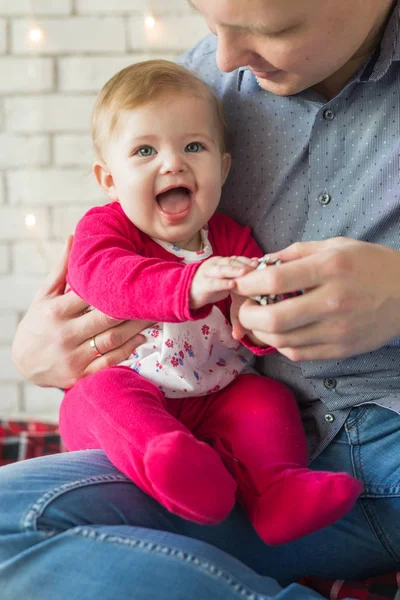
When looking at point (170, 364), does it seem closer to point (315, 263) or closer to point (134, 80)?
point (315, 263)

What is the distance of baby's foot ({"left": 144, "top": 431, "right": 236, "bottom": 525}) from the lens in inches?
37.3

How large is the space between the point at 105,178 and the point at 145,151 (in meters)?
0.13

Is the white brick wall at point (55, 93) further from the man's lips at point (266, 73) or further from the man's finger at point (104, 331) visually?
the man's lips at point (266, 73)

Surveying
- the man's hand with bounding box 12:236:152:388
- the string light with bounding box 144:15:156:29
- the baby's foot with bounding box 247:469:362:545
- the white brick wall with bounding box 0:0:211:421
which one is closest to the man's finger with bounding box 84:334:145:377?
the man's hand with bounding box 12:236:152:388

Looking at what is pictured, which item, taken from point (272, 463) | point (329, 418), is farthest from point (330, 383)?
point (272, 463)

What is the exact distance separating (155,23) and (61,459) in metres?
1.39

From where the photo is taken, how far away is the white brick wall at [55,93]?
6.82 ft

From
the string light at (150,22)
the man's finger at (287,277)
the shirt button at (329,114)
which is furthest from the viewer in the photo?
the string light at (150,22)

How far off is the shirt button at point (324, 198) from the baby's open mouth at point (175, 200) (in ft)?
0.73

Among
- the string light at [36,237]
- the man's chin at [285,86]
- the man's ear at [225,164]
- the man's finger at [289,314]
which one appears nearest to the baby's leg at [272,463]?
the man's finger at [289,314]

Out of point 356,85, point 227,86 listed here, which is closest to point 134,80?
point 227,86

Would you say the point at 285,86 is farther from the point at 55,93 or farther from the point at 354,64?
the point at 55,93

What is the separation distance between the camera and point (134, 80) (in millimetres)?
1266

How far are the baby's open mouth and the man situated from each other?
0.15 m
